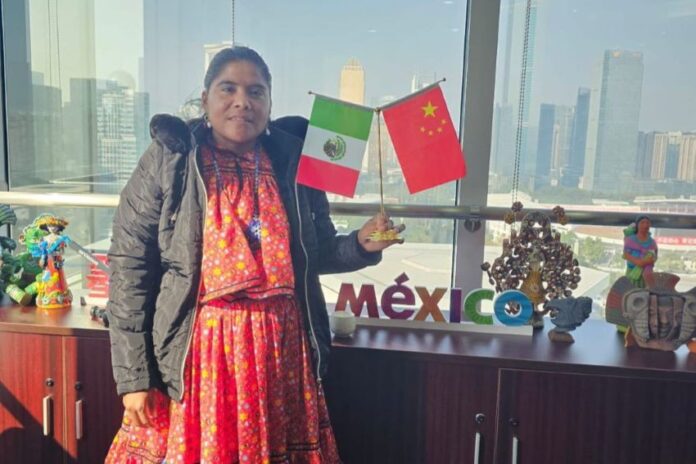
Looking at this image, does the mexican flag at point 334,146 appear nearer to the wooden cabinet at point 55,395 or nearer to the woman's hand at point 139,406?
the woman's hand at point 139,406

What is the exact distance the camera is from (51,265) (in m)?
2.06

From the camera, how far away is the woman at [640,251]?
1806mm

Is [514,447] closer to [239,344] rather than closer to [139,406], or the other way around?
[239,344]

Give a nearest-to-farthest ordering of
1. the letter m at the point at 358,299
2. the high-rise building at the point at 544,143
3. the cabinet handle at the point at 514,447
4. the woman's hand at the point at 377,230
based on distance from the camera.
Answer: the woman's hand at the point at 377,230 < the cabinet handle at the point at 514,447 < the letter m at the point at 358,299 < the high-rise building at the point at 544,143

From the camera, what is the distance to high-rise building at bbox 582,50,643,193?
212 centimetres

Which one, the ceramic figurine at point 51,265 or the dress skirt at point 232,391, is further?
the ceramic figurine at point 51,265

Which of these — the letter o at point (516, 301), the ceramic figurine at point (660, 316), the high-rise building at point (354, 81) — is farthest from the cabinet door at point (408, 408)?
the high-rise building at point (354, 81)

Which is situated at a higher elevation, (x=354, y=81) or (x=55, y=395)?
(x=354, y=81)

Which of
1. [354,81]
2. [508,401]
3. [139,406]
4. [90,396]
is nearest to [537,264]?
[508,401]

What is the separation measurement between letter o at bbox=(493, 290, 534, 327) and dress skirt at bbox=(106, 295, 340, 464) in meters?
0.69

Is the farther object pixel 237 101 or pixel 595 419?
pixel 595 419

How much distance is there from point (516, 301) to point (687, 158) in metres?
0.88

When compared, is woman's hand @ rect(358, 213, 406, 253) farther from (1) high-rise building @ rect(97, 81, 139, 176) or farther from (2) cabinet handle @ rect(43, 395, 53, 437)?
(1) high-rise building @ rect(97, 81, 139, 176)

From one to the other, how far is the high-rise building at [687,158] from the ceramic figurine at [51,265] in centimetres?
221
